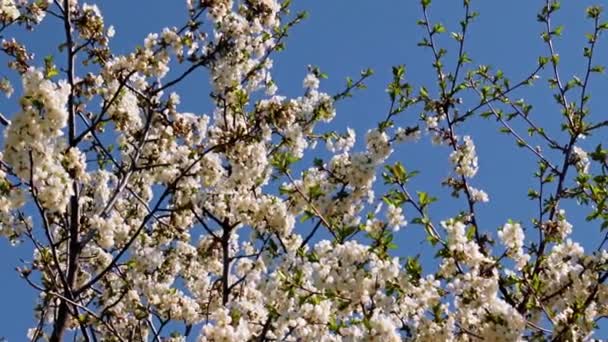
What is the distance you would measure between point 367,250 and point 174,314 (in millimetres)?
3930

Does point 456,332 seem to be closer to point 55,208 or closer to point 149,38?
point 55,208

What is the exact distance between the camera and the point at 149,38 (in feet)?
26.3

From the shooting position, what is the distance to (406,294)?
5645 millimetres

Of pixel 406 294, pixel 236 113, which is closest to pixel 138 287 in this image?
pixel 236 113

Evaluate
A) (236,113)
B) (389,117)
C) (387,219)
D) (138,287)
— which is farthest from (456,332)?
(138,287)

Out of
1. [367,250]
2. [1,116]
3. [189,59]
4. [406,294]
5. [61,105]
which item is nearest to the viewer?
[61,105]

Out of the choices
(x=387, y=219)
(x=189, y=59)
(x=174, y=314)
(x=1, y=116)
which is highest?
(x=189, y=59)

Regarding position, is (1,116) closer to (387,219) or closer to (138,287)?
(138,287)

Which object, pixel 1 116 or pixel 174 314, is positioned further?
pixel 174 314

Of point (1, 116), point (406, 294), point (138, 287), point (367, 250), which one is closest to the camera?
point (367, 250)

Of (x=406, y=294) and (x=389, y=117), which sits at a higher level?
Answer: (x=389, y=117)

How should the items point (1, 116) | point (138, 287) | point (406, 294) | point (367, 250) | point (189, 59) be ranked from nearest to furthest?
1. point (367, 250)
2. point (406, 294)
3. point (1, 116)
4. point (189, 59)
5. point (138, 287)

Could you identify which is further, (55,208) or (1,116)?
(1,116)

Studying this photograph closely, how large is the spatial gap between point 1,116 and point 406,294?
170 inches
